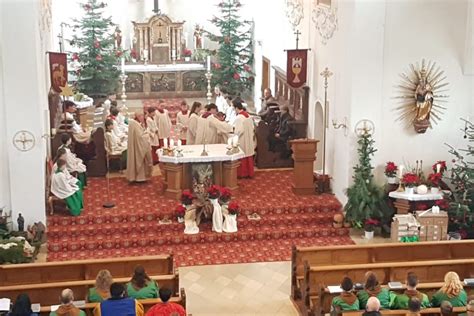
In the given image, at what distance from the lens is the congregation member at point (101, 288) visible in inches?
411

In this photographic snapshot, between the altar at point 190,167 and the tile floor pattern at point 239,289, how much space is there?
291 centimetres

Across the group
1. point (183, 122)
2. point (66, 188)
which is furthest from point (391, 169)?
point (66, 188)

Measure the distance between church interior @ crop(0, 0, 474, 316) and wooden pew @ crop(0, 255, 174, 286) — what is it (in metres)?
0.02

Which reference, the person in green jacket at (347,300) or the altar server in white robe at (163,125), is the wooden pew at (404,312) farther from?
the altar server in white robe at (163,125)

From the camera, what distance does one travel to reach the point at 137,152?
18281 mm

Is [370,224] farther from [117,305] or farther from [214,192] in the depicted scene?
[117,305]

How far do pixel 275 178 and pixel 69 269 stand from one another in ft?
24.4

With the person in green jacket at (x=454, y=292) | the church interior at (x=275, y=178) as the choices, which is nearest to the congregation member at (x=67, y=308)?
the church interior at (x=275, y=178)

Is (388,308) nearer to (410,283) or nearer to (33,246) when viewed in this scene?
(410,283)

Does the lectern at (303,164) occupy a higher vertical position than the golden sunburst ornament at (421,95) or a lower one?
lower

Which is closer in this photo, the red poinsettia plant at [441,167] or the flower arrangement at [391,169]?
the flower arrangement at [391,169]

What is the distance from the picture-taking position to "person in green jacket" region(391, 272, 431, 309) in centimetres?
1058

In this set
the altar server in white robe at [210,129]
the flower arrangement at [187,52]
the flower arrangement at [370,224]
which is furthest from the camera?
the flower arrangement at [187,52]

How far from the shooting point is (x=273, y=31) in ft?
78.8
